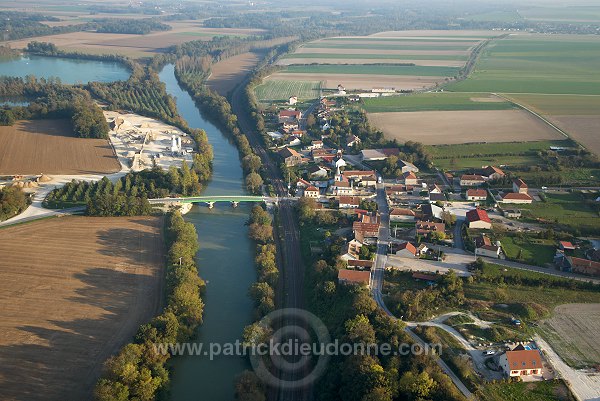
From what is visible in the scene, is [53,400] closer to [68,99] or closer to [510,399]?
[510,399]

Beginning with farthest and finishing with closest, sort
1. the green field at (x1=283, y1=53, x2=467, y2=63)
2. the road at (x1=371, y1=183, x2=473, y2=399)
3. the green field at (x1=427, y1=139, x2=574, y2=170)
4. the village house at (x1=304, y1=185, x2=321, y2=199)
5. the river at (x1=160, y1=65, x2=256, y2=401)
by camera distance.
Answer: the green field at (x1=283, y1=53, x2=467, y2=63)
the green field at (x1=427, y1=139, x2=574, y2=170)
the village house at (x1=304, y1=185, x2=321, y2=199)
the river at (x1=160, y1=65, x2=256, y2=401)
the road at (x1=371, y1=183, x2=473, y2=399)

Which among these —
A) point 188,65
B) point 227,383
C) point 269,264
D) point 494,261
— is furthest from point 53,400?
point 188,65

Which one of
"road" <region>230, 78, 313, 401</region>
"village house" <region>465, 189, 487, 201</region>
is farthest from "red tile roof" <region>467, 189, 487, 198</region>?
"road" <region>230, 78, 313, 401</region>

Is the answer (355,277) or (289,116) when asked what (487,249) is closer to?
(355,277)

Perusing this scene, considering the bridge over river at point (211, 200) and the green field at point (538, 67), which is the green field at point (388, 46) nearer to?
the green field at point (538, 67)

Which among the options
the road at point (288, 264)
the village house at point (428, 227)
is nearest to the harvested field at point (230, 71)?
the road at point (288, 264)

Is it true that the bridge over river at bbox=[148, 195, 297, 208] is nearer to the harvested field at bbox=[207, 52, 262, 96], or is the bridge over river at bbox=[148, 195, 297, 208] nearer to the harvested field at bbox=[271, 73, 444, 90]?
the harvested field at bbox=[207, 52, 262, 96]
